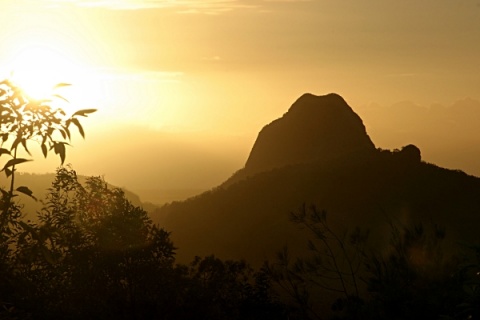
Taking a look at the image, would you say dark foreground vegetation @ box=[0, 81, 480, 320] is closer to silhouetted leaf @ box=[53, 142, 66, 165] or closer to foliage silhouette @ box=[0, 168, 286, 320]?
foliage silhouette @ box=[0, 168, 286, 320]

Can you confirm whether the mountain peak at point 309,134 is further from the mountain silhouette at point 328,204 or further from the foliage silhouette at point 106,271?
the foliage silhouette at point 106,271

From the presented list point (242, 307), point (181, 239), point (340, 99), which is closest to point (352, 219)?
point (181, 239)

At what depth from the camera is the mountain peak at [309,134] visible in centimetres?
15450

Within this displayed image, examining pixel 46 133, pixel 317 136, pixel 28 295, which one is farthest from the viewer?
pixel 317 136

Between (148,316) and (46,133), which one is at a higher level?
(46,133)

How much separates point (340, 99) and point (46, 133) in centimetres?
15868

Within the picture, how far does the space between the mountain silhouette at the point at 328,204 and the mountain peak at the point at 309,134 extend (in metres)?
37.1

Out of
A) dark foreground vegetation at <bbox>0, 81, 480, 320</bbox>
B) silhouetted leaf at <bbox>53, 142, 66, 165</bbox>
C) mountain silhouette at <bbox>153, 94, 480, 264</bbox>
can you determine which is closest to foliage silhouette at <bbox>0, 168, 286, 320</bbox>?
dark foreground vegetation at <bbox>0, 81, 480, 320</bbox>

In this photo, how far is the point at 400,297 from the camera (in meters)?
27.1

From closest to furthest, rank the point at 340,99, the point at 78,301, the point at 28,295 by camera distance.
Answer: the point at 28,295, the point at 78,301, the point at 340,99

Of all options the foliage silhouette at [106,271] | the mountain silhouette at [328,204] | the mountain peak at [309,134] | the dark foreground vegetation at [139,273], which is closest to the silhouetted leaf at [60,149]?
the dark foreground vegetation at [139,273]

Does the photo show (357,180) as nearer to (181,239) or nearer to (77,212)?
(181,239)

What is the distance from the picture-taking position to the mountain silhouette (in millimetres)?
90375

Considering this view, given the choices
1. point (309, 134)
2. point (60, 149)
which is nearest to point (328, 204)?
point (309, 134)
